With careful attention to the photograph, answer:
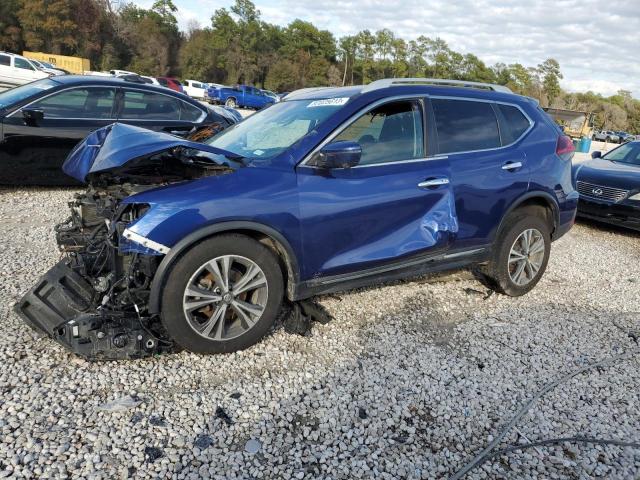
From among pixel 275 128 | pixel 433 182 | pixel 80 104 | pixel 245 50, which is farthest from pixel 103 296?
pixel 245 50

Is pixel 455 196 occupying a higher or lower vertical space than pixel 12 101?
lower

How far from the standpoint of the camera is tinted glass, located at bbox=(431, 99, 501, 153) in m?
4.20

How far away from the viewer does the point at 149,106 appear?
7500 mm

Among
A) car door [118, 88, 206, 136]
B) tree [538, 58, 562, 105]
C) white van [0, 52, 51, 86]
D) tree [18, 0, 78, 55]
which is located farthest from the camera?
tree [538, 58, 562, 105]

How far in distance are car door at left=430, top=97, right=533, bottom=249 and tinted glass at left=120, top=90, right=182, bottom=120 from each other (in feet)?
15.7

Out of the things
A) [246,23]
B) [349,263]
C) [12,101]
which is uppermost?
[246,23]

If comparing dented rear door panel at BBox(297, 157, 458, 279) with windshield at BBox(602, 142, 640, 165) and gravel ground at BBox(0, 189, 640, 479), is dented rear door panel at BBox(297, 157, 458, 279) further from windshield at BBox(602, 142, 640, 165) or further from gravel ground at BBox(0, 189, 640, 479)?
windshield at BBox(602, 142, 640, 165)

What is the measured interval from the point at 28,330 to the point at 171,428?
154 centimetres

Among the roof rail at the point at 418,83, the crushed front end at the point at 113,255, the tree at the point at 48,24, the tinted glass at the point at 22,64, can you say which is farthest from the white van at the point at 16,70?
the tree at the point at 48,24

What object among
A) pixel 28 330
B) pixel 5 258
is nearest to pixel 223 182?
pixel 28 330

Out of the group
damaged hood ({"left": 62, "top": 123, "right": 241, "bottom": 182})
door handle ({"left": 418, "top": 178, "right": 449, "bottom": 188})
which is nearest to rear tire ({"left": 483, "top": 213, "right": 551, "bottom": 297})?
door handle ({"left": 418, "top": 178, "right": 449, "bottom": 188})

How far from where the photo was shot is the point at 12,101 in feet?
21.7

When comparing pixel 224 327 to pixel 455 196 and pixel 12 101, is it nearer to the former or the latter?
pixel 455 196

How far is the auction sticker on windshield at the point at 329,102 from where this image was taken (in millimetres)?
3904
